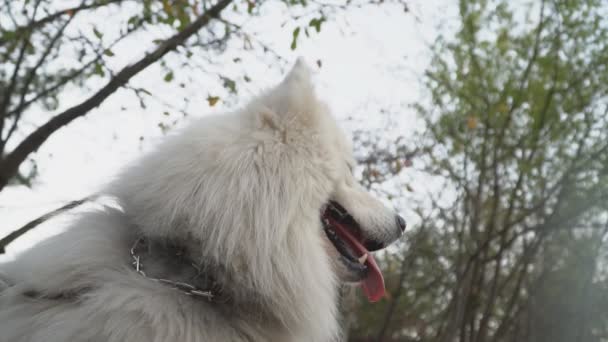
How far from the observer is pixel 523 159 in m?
6.39

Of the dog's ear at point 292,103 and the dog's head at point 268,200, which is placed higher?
the dog's ear at point 292,103

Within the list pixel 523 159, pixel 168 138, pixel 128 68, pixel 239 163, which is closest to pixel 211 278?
pixel 239 163

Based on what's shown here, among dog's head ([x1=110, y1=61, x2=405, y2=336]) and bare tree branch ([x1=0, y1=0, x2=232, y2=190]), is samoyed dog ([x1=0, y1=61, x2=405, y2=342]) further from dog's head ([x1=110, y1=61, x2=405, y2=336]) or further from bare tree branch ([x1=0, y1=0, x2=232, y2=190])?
bare tree branch ([x1=0, y1=0, x2=232, y2=190])

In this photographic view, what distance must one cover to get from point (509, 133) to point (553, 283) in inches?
82.0

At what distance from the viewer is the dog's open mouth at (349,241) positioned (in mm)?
2686

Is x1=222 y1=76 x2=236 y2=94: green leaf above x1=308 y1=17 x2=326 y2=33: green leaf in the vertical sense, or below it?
below

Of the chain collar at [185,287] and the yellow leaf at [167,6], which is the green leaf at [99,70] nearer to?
the yellow leaf at [167,6]

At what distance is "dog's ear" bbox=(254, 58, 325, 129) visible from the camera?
2.47 m

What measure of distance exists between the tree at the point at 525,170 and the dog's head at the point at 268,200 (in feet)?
13.0

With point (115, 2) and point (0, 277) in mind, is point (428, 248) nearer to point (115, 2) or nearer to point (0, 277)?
point (115, 2)

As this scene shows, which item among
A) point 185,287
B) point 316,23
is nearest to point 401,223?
point 185,287

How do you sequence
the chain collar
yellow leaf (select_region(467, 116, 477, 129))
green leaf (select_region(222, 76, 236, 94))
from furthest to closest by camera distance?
yellow leaf (select_region(467, 116, 477, 129)) < green leaf (select_region(222, 76, 236, 94)) < the chain collar

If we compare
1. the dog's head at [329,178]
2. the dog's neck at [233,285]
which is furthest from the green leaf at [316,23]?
the dog's neck at [233,285]

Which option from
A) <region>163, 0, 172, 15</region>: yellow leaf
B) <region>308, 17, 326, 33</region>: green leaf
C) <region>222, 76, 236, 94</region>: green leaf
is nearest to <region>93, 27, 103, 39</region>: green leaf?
<region>163, 0, 172, 15</region>: yellow leaf
